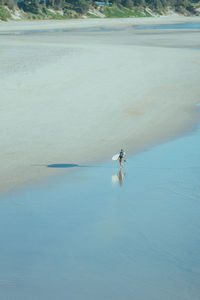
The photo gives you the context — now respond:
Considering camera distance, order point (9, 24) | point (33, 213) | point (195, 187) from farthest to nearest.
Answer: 1. point (9, 24)
2. point (195, 187)
3. point (33, 213)

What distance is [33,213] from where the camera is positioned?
426 inches

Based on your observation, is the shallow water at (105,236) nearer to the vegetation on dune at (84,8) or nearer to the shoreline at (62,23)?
the shoreline at (62,23)

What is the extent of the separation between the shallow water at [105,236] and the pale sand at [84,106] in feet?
4.68

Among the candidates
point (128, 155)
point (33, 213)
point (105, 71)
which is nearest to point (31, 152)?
point (128, 155)

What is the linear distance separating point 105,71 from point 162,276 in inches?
912

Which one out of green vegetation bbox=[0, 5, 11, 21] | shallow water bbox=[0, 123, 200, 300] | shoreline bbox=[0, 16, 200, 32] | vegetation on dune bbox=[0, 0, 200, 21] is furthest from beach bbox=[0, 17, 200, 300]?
vegetation on dune bbox=[0, 0, 200, 21]

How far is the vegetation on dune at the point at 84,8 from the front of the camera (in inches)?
3868

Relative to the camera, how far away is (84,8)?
11044 centimetres

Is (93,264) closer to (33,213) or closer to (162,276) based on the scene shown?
(162,276)

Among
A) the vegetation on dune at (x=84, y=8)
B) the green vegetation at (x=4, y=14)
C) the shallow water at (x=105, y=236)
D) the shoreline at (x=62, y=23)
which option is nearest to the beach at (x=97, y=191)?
the shallow water at (x=105, y=236)

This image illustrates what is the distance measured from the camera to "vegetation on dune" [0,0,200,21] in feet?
322

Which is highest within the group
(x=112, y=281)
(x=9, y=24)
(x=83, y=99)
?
(x=9, y=24)

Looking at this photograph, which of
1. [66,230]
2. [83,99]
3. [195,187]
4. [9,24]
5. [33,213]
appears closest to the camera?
[66,230]

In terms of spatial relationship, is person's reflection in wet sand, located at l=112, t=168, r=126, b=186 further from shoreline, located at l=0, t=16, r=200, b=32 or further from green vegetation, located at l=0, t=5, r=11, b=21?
green vegetation, located at l=0, t=5, r=11, b=21
